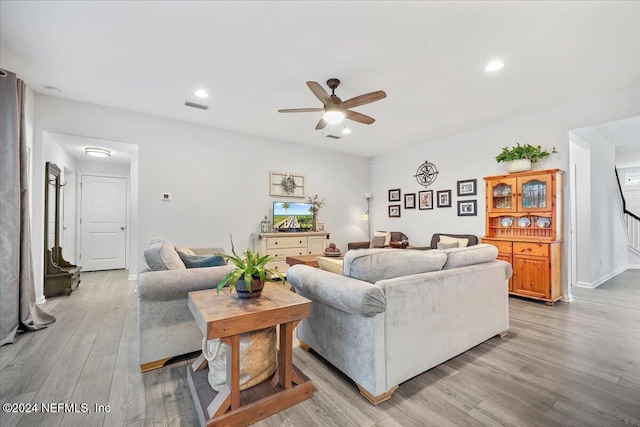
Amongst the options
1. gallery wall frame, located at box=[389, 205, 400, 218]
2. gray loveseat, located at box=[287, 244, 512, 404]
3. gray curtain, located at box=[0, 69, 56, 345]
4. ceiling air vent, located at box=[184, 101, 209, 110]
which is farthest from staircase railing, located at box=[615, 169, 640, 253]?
gray curtain, located at box=[0, 69, 56, 345]

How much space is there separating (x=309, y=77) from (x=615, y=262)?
7.05 metres

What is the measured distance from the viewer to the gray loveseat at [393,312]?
5.52 ft

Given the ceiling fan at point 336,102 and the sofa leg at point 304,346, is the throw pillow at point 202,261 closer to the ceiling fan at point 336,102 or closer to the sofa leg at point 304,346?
the sofa leg at point 304,346

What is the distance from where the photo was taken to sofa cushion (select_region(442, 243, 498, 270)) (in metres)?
2.25

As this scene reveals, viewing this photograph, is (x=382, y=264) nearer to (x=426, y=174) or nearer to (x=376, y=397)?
(x=376, y=397)

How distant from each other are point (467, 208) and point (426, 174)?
1.12 m

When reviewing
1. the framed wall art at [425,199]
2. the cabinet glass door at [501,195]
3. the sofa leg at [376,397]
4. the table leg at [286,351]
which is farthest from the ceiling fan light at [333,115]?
the framed wall art at [425,199]

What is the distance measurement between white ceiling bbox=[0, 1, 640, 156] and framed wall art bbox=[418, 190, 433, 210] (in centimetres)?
200

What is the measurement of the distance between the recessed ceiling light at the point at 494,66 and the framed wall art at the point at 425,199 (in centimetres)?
296

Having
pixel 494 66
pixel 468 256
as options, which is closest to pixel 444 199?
pixel 494 66

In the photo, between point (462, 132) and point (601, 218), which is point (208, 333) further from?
point (601, 218)

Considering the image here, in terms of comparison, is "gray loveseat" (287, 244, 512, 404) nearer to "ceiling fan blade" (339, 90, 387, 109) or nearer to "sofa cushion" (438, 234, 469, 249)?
"ceiling fan blade" (339, 90, 387, 109)

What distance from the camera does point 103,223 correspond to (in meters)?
6.14

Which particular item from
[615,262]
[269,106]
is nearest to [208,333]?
[269,106]
